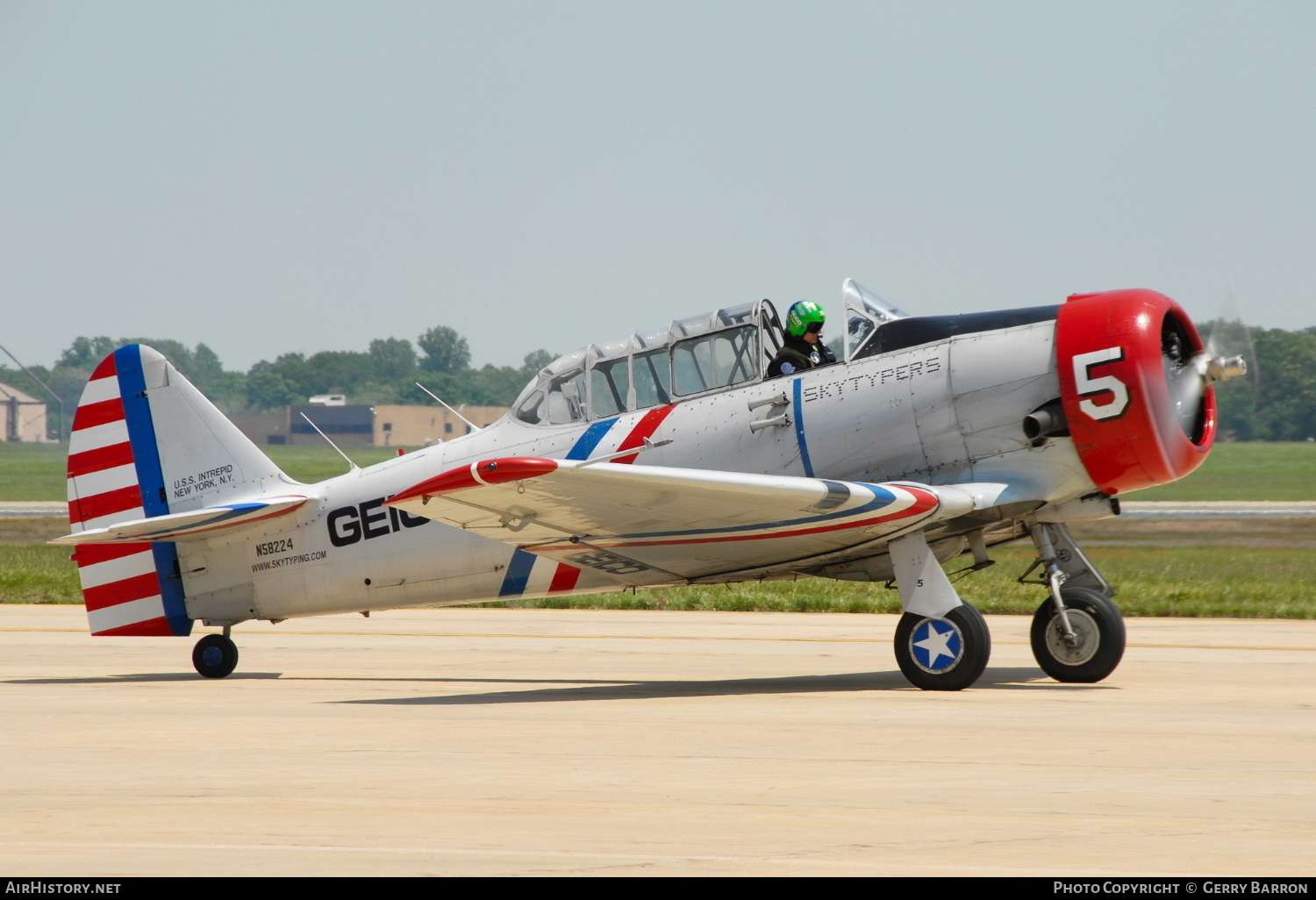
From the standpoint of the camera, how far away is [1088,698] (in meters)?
10.2

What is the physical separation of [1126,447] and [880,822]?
527cm

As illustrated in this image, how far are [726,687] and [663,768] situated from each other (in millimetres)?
4388

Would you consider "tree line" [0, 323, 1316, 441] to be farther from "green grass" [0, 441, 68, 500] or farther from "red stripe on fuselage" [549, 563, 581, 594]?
"red stripe on fuselage" [549, 563, 581, 594]

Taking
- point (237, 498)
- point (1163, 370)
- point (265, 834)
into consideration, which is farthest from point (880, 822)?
point (237, 498)

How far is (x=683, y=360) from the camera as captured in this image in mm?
11672

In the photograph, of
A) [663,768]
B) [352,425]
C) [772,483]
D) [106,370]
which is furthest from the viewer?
[352,425]

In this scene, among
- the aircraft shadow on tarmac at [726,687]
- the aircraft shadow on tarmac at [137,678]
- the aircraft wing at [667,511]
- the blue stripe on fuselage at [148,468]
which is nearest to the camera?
the aircraft wing at [667,511]

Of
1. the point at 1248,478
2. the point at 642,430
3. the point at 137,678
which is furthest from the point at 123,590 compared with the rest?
the point at 1248,478

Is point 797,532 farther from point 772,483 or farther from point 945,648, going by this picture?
point 945,648

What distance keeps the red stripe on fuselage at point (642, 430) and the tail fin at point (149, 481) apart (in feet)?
11.6

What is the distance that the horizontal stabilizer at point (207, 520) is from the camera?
12203mm

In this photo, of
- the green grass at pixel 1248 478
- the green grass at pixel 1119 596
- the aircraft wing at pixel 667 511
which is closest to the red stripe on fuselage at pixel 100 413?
the aircraft wing at pixel 667 511

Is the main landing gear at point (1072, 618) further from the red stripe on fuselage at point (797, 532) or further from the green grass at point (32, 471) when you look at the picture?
the green grass at point (32, 471)

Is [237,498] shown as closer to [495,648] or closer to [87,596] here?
[87,596]
